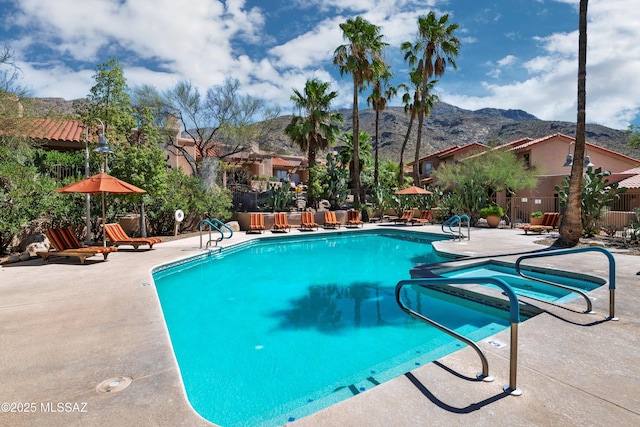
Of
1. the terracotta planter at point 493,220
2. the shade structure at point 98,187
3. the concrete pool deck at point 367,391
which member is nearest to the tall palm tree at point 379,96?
the terracotta planter at point 493,220

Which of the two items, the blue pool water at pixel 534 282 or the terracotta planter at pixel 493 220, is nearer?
the blue pool water at pixel 534 282

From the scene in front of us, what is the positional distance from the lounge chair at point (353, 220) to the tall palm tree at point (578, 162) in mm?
10708

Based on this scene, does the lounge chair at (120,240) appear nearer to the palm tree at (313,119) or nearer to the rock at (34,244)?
the rock at (34,244)

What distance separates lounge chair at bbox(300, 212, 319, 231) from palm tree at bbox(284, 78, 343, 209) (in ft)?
11.5

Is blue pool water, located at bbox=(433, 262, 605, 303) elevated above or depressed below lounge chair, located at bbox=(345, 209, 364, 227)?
below

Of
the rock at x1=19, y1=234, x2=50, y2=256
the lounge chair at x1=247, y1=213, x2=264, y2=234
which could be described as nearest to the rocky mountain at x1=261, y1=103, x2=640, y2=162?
the lounge chair at x1=247, y1=213, x2=264, y2=234

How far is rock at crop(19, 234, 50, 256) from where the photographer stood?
33.2ft

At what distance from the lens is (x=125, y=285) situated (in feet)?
22.5

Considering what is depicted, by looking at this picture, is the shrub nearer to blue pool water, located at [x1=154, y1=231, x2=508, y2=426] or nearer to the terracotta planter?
the terracotta planter

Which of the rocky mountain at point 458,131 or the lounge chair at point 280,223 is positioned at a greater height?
the rocky mountain at point 458,131

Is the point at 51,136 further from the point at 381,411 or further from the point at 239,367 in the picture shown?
the point at 381,411

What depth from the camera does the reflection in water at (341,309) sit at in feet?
20.1

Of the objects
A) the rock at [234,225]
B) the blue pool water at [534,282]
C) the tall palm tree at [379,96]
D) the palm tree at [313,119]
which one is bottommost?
the blue pool water at [534,282]

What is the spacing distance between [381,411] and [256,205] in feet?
66.9
